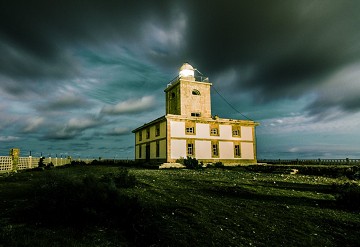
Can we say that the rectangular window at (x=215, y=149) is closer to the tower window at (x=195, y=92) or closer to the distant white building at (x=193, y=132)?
the distant white building at (x=193, y=132)

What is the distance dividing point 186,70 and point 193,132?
10.6 metres

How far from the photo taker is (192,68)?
38.9 meters

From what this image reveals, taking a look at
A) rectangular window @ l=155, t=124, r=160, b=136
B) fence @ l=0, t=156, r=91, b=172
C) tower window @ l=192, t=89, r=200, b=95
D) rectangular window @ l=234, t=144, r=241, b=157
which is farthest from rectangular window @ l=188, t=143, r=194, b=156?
fence @ l=0, t=156, r=91, b=172

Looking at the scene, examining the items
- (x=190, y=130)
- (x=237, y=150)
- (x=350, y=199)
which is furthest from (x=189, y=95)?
(x=350, y=199)

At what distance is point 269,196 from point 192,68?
101 feet

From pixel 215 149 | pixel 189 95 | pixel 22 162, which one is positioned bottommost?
pixel 22 162

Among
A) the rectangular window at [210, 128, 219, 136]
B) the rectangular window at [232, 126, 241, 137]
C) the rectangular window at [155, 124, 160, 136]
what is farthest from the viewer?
the rectangular window at [232, 126, 241, 137]

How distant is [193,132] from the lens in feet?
110

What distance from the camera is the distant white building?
1272 inches

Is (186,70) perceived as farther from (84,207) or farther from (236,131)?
(84,207)

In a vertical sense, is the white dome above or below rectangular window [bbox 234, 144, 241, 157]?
above

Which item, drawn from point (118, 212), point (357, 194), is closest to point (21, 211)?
point (118, 212)

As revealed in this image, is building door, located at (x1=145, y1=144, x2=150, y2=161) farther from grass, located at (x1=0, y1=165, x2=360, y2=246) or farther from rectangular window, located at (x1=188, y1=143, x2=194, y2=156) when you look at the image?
grass, located at (x1=0, y1=165, x2=360, y2=246)

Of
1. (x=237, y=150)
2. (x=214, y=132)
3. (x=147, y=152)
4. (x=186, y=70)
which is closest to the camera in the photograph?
(x=214, y=132)
